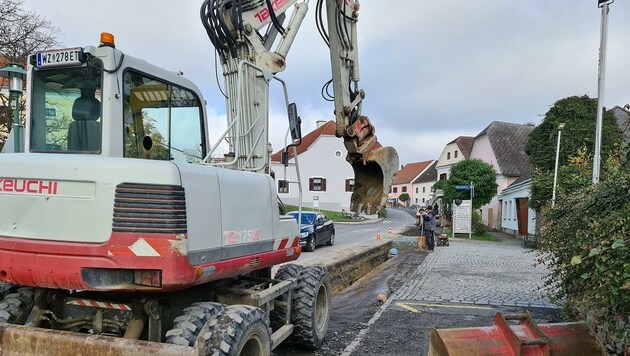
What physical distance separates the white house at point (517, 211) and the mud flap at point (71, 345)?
25.8 meters

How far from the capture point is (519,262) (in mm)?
15008

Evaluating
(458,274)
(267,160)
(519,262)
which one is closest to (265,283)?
(267,160)

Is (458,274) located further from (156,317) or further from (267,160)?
(156,317)

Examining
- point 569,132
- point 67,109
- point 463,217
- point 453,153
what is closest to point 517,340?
point 67,109

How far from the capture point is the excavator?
10.5 feet

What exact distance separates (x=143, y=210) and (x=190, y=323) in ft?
3.10

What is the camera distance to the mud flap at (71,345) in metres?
3.07

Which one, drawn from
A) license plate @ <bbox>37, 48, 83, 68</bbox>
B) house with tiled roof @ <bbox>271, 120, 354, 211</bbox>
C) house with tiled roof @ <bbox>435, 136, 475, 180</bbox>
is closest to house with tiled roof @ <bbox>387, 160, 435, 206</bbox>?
house with tiled roof @ <bbox>435, 136, 475, 180</bbox>

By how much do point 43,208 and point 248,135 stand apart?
6.86 feet

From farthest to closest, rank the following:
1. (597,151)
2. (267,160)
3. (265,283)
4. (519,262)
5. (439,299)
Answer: (519,262), (597,151), (439,299), (265,283), (267,160)

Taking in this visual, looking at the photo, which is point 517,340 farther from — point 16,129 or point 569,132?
point 569,132

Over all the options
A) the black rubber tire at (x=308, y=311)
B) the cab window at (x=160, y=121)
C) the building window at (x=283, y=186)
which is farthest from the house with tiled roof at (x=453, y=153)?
the cab window at (x=160, y=121)

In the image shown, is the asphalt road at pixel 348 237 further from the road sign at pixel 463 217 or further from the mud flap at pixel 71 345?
the mud flap at pixel 71 345

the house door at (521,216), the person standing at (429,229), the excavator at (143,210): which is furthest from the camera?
the house door at (521,216)
